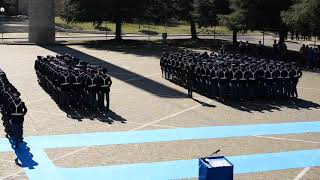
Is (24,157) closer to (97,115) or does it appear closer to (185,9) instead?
(97,115)

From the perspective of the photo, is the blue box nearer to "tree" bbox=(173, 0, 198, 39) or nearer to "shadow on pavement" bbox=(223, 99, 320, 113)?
"shadow on pavement" bbox=(223, 99, 320, 113)

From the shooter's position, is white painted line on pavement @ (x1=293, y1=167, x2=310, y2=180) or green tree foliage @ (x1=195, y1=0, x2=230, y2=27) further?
green tree foliage @ (x1=195, y1=0, x2=230, y2=27)

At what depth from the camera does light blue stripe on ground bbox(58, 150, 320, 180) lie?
11.1 meters

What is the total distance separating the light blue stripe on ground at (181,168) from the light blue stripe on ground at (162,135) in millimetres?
1956

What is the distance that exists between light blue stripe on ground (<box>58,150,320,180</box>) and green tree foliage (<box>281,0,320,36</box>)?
18.7 metres

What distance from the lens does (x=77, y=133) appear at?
14547 millimetres

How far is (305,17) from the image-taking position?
100 ft

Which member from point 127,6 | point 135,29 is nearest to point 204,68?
point 127,6

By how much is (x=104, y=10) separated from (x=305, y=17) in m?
18.5

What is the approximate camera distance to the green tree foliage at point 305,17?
3017 centimetres

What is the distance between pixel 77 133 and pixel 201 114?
186 inches

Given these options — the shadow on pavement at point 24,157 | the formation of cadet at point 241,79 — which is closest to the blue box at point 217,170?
the shadow on pavement at point 24,157

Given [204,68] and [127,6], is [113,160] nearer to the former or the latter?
[204,68]

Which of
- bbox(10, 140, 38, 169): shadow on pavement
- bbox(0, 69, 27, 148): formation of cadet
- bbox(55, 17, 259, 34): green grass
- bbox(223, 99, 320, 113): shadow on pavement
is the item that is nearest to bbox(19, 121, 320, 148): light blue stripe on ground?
bbox(10, 140, 38, 169): shadow on pavement
